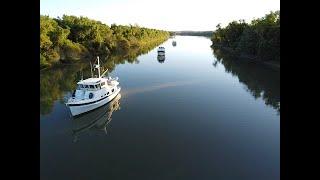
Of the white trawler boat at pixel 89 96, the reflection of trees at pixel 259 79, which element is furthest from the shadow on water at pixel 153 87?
the reflection of trees at pixel 259 79

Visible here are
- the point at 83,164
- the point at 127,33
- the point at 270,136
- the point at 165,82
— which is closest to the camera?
the point at 83,164

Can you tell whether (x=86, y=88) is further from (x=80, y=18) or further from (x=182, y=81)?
(x=80, y=18)

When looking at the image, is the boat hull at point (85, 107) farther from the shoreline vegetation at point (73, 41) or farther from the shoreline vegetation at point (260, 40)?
the shoreline vegetation at point (73, 41)

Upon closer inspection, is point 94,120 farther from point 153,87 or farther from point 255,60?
point 255,60

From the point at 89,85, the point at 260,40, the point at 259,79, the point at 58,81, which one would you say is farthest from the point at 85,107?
the point at 260,40

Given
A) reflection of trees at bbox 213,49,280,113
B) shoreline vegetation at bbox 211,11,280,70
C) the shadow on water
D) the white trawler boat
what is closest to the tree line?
shoreline vegetation at bbox 211,11,280,70

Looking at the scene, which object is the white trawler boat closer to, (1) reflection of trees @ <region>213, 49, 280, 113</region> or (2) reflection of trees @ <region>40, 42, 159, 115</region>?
(2) reflection of trees @ <region>40, 42, 159, 115</region>

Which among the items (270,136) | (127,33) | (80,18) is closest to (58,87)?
(270,136)
